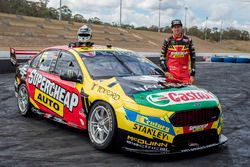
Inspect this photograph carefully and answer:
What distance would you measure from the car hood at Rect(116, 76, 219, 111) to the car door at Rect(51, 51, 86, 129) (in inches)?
29.0

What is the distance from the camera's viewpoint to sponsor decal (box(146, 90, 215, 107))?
4.87m

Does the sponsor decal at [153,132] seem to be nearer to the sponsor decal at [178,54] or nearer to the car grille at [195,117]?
the car grille at [195,117]

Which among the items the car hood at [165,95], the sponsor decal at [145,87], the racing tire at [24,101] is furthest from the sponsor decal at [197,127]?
the racing tire at [24,101]

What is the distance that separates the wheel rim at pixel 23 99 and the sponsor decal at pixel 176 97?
3398 millimetres

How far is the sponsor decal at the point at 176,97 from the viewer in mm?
4870

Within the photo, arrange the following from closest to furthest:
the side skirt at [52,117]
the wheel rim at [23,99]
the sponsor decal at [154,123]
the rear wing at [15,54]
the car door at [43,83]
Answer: the sponsor decal at [154,123] → the side skirt at [52,117] → the car door at [43,83] → the wheel rim at [23,99] → the rear wing at [15,54]

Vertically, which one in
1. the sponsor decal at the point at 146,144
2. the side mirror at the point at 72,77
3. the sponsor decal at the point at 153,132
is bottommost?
the sponsor decal at the point at 146,144

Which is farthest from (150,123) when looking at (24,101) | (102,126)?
(24,101)

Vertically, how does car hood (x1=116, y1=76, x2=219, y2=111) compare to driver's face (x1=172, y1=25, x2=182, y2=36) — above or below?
below

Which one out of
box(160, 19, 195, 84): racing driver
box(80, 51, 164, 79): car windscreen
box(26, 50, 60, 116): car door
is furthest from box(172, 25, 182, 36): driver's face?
box(26, 50, 60, 116): car door

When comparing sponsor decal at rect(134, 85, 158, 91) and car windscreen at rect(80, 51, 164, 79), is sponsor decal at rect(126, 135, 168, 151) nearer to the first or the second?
sponsor decal at rect(134, 85, 158, 91)

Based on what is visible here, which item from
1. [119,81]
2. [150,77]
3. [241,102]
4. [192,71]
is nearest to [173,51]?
[192,71]

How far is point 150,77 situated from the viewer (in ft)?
19.3

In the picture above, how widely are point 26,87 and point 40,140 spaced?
182 cm
